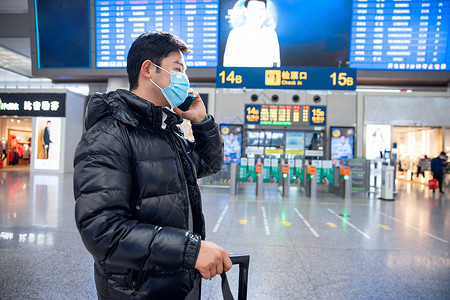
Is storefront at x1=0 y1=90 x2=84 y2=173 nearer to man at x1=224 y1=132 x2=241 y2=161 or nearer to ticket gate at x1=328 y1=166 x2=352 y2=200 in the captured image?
man at x1=224 y1=132 x2=241 y2=161

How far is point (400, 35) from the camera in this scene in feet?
40.4

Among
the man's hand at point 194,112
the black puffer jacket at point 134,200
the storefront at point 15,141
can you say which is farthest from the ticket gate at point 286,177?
the storefront at point 15,141

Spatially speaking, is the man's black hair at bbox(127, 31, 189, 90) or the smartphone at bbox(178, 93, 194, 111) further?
the smartphone at bbox(178, 93, 194, 111)

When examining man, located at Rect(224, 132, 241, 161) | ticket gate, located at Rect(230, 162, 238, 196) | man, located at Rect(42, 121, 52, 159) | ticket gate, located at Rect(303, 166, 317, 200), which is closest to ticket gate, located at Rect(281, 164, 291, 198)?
ticket gate, located at Rect(303, 166, 317, 200)

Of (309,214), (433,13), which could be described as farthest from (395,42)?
(309,214)

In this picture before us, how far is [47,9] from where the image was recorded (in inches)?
520

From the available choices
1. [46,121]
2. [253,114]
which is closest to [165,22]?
[253,114]

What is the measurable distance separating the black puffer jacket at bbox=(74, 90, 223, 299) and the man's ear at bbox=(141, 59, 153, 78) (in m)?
0.14

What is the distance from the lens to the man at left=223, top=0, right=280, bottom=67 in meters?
12.6

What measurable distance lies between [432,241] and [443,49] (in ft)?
37.0

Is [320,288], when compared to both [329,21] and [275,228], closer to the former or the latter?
[275,228]

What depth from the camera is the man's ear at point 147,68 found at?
1.21 metres

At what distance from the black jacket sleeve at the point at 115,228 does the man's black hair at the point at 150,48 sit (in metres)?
0.41

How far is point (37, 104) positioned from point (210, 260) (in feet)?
51.0
